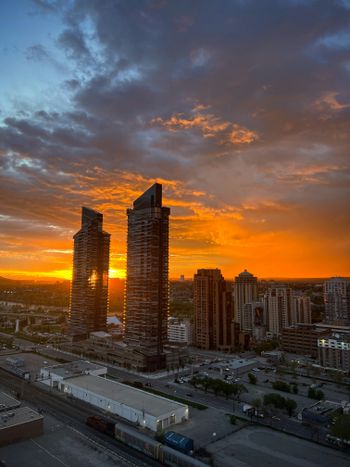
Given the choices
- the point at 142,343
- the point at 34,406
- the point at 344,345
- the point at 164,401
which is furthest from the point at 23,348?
the point at 344,345

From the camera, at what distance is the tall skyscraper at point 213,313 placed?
132250mm

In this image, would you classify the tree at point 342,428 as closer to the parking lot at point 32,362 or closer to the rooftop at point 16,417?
the rooftop at point 16,417

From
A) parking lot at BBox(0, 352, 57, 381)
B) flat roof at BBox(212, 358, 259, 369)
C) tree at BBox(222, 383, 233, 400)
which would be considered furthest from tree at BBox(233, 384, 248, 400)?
parking lot at BBox(0, 352, 57, 381)

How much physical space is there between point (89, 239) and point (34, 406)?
72994 millimetres

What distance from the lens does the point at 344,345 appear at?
325ft

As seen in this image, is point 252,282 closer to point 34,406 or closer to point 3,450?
point 34,406

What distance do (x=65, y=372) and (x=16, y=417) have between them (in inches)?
1157

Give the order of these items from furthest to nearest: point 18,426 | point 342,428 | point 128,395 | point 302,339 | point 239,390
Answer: point 302,339 → point 239,390 → point 128,395 → point 342,428 → point 18,426

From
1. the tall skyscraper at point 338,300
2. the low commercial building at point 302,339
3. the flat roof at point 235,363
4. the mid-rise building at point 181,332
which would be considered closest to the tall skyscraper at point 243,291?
the tall skyscraper at point 338,300

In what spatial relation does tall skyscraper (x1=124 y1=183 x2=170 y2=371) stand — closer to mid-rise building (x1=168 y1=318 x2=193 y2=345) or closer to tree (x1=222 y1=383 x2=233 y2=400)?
tree (x1=222 y1=383 x2=233 y2=400)

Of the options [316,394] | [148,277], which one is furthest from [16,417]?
[316,394]

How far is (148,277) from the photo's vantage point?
10275 centimetres

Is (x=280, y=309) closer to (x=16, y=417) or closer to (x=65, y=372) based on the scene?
(x=65, y=372)

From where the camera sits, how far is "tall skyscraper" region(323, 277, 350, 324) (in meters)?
155
